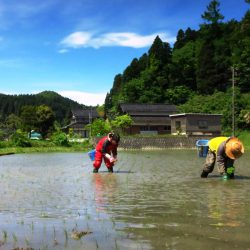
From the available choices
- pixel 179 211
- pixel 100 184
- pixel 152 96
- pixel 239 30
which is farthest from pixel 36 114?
pixel 179 211

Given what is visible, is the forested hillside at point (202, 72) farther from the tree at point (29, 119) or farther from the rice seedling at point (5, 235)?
the rice seedling at point (5, 235)

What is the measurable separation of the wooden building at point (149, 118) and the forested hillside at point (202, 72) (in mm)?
3165

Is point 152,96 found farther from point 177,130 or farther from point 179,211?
point 179,211

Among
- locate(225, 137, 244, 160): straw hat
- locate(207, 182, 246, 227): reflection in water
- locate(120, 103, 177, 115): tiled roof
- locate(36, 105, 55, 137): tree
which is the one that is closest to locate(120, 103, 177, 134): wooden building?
locate(120, 103, 177, 115): tiled roof

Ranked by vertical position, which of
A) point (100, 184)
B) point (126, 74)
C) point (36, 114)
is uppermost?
point (126, 74)

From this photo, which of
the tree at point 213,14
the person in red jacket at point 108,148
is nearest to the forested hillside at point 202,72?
the tree at point 213,14

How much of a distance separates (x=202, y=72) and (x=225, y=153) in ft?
206

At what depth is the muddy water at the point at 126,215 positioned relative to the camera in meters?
5.02

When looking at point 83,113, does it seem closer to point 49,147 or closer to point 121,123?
point 121,123

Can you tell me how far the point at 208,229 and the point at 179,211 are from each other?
1.43m

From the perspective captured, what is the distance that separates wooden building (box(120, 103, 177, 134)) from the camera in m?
66.2

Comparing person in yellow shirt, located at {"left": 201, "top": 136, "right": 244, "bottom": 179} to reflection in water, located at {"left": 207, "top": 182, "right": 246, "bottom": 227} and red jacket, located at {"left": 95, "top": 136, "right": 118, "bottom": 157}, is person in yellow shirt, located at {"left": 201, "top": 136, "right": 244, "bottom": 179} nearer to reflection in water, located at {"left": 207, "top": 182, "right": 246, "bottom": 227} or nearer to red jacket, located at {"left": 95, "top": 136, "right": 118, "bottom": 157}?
reflection in water, located at {"left": 207, "top": 182, "right": 246, "bottom": 227}

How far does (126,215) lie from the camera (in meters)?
6.70

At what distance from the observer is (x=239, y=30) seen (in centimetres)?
7644
